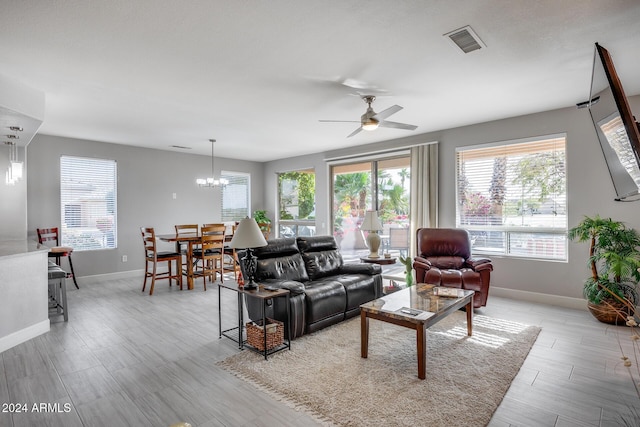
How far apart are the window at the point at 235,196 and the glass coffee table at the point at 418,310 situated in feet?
19.0

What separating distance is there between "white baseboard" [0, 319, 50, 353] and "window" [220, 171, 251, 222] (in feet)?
15.7

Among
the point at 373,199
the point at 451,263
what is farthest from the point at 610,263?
the point at 373,199

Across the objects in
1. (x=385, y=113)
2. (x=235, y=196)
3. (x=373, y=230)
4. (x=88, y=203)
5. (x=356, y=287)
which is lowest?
(x=356, y=287)

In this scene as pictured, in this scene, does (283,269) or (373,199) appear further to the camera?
(373,199)

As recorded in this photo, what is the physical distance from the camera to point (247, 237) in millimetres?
3174

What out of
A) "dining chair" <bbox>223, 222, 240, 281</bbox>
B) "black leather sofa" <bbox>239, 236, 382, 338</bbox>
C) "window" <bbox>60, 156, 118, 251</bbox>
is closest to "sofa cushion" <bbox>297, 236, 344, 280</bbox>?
"black leather sofa" <bbox>239, 236, 382, 338</bbox>

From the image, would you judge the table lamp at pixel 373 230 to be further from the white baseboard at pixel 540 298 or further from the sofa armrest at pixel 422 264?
the white baseboard at pixel 540 298

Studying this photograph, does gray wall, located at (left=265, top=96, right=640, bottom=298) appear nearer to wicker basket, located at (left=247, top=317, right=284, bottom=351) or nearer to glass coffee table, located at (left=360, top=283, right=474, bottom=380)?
glass coffee table, located at (left=360, top=283, right=474, bottom=380)

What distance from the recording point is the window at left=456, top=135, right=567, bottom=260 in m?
4.60

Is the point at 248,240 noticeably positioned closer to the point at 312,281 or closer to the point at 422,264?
the point at 312,281

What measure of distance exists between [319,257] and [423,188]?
2.40m

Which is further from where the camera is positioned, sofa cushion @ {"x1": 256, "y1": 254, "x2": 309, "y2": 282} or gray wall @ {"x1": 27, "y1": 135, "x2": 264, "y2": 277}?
gray wall @ {"x1": 27, "y1": 135, "x2": 264, "y2": 277}

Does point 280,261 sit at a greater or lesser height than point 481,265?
greater

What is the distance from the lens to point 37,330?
3512 mm
